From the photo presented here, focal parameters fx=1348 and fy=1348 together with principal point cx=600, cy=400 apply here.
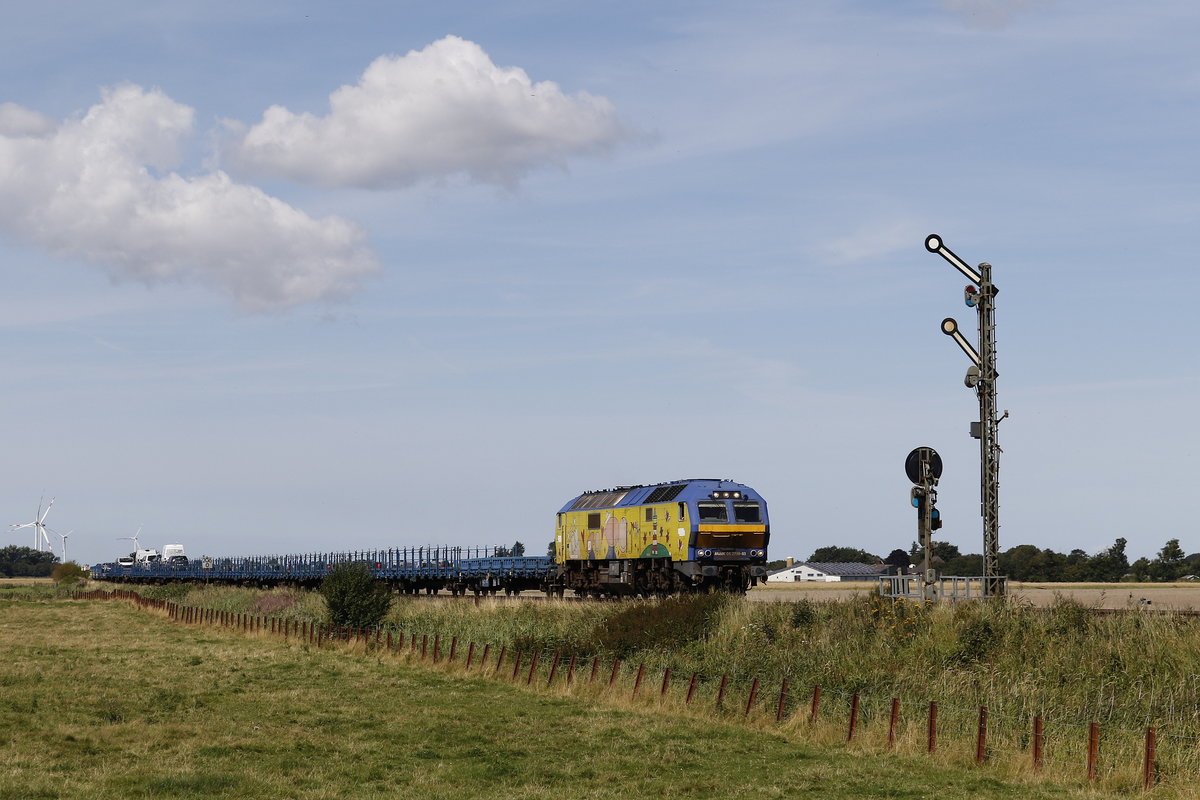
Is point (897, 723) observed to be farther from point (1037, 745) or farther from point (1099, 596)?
point (1099, 596)

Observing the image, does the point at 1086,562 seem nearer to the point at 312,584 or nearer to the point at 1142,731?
the point at 312,584

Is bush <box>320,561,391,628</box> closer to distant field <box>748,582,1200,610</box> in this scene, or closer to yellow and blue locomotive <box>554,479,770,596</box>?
yellow and blue locomotive <box>554,479,770,596</box>

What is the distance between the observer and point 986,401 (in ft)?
116

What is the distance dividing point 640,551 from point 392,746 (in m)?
31.9

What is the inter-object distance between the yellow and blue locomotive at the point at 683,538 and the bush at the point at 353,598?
37.4ft

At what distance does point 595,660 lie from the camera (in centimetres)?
3366

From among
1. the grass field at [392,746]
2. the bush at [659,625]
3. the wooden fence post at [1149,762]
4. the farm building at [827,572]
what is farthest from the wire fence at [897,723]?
the farm building at [827,572]

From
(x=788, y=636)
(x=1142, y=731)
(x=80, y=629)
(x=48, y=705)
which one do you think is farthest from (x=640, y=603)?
(x=80, y=629)

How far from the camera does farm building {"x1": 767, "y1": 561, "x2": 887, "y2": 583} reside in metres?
163

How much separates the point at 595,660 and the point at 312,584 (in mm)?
60732

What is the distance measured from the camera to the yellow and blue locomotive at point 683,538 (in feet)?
174

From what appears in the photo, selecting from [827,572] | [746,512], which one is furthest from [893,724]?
[827,572]

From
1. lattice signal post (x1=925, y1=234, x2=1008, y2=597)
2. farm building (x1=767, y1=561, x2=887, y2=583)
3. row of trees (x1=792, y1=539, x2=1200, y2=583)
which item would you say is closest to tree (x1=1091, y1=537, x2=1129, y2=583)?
row of trees (x1=792, y1=539, x2=1200, y2=583)

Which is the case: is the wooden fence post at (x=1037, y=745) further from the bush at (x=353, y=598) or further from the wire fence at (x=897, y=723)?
the bush at (x=353, y=598)
